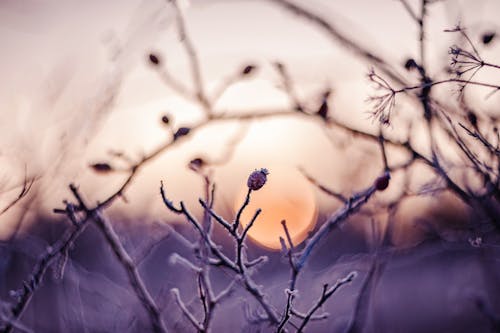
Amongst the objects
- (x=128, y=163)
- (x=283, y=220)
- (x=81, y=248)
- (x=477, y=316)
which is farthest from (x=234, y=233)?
(x=477, y=316)

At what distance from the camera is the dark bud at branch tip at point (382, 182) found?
168cm

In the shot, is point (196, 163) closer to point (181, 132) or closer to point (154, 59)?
point (181, 132)

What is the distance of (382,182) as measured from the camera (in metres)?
1.69

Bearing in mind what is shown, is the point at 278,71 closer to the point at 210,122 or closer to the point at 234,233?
the point at 210,122

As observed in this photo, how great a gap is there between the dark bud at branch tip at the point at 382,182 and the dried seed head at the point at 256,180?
16.5 inches

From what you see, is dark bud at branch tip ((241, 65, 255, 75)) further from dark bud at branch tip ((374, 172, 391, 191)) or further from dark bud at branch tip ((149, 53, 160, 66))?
dark bud at branch tip ((374, 172, 391, 191))

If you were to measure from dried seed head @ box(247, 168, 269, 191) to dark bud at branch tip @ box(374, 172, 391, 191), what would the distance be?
0.42 meters

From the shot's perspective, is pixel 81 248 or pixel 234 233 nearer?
pixel 234 233

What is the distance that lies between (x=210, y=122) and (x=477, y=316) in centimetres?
598

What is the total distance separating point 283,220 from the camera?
5.06 feet

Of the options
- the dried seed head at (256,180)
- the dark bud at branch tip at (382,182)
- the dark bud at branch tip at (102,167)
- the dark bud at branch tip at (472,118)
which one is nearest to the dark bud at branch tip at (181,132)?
the dark bud at branch tip at (102,167)

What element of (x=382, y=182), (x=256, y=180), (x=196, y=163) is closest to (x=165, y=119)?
(x=196, y=163)

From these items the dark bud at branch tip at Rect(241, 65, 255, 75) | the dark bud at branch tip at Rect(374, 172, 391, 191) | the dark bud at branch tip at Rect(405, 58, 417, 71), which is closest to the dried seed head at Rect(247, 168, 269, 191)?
the dark bud at branch tip at Rect(374, 172, 391, 191)

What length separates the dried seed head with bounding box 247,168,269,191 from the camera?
4.88 ft
